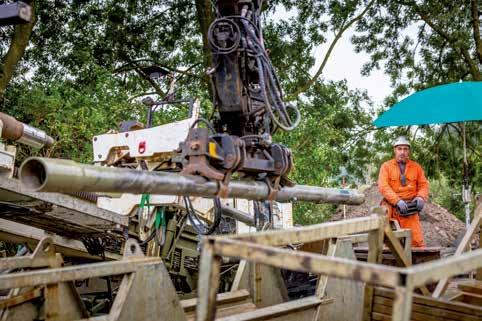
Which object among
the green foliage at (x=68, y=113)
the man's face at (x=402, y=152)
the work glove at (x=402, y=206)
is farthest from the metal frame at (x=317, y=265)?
the green foliage at (x=68, y=113)

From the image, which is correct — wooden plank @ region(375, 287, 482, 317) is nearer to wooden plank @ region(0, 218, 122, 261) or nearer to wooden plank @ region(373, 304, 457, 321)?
wooden plank @ region(373, 304, 457, 321)

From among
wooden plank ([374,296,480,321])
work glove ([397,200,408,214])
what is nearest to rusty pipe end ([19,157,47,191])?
wooden plank ([374,296,480,321])

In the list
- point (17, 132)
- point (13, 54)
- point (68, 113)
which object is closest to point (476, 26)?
point (68, 113)

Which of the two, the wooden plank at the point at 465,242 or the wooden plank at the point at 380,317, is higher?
the wooden plank at the point at 465,242

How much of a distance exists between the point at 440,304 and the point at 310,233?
29.8 inches

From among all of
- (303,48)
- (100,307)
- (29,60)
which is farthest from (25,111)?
(303,48)

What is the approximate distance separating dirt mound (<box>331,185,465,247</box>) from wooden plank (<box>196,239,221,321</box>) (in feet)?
23.0

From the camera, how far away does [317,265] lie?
68.9 inches

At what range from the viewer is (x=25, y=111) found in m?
8.73

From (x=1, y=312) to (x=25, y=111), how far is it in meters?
6.38

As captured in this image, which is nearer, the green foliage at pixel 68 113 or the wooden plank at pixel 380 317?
the wooden plank at pixel 380 317

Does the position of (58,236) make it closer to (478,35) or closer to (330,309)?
(330,309)

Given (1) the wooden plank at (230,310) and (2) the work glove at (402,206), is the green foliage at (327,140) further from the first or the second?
(1) the wooden plank at (230,310)

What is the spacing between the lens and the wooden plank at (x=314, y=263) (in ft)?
5.28
